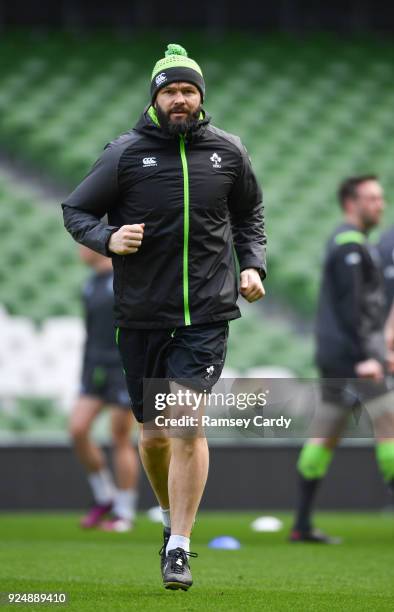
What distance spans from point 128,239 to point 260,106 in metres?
10.2

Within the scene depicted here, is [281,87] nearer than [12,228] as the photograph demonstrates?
No

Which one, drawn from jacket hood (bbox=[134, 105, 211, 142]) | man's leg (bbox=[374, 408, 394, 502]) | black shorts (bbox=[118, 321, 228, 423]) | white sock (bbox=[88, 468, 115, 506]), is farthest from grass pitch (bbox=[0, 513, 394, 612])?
jacket hood (bbox=[134, 105, 211, 142])

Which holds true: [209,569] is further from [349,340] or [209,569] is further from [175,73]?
[175,73]

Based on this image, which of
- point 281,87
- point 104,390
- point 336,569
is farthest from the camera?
point 281,87

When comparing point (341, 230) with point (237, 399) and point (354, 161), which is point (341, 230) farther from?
point (354, 161)

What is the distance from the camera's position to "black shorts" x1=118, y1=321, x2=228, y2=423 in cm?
455

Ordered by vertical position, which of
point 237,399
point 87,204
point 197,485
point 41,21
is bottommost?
point 197,485

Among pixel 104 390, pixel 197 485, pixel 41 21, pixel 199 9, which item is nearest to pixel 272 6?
pixel 199 9

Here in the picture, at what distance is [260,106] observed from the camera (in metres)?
14.5

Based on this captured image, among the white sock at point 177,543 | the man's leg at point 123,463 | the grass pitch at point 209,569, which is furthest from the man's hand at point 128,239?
the man's leg at point 123,463

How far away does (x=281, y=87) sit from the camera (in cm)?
1480

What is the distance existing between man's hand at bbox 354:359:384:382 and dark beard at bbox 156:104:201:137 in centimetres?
248

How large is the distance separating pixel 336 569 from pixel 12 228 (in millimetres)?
7530

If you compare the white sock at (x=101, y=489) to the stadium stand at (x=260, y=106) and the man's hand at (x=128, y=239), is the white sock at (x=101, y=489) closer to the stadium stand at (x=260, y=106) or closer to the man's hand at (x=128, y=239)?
the man's hand at (x=128, y=239)
